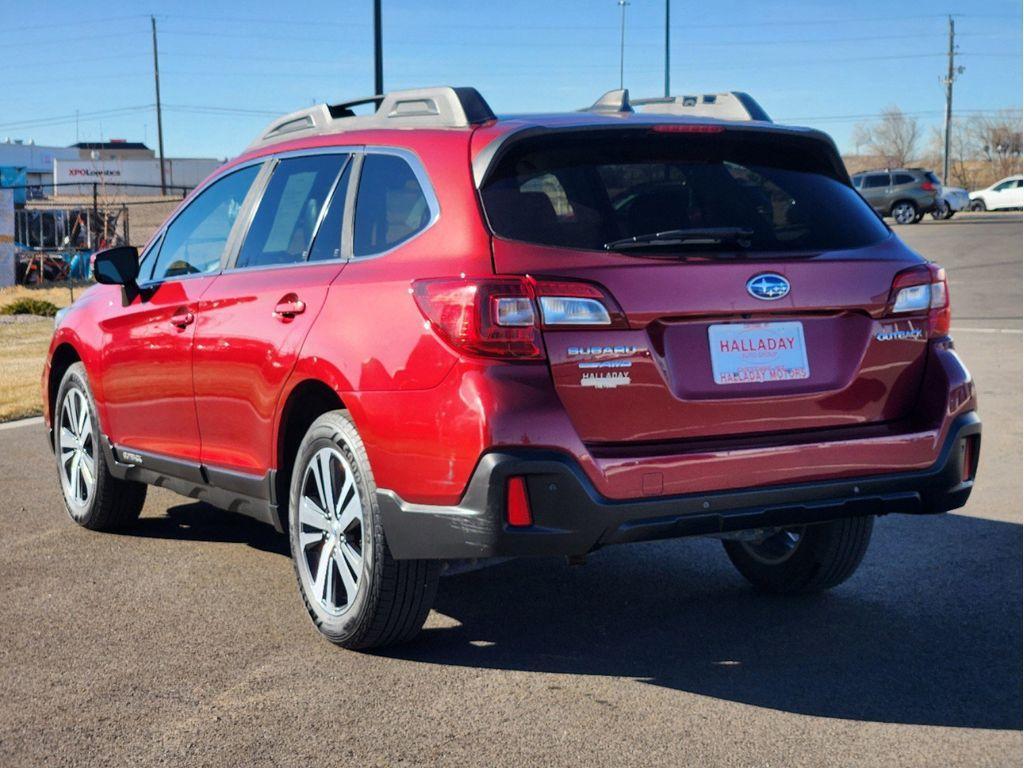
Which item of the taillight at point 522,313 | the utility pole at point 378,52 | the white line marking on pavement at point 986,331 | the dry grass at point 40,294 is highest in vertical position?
the utility pole at point 378,52

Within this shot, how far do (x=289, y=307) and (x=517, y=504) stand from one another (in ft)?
4.57

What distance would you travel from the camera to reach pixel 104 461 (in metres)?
6.57

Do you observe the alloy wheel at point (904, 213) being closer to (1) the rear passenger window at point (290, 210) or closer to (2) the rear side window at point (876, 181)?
(2) the rear side window at point (876, 181)

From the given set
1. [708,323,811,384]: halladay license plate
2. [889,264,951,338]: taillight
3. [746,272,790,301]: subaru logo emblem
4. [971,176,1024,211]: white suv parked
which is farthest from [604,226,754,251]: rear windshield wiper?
[971,176,1024,211]: white suv parked

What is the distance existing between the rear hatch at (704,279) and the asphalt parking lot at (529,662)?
860 mm

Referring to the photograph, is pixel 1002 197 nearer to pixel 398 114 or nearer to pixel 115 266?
pixel 115 266

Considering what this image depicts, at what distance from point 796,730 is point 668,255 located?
1476mm

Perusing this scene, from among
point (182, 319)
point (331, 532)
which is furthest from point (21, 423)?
point (331, 532)

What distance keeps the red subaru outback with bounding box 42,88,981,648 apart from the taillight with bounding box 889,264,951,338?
1 cm

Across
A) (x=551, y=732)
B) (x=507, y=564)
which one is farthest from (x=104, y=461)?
(x=551, y=732)

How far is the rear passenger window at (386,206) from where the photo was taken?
4.55 metres

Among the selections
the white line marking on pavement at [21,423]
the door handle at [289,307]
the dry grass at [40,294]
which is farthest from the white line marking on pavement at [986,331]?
the dry grass at [40,294]

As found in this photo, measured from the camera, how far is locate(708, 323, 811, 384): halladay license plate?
425 centimetres

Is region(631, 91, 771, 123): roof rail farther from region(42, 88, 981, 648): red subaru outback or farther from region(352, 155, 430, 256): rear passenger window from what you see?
region(352, 155, 430, 256): rear passenger window
